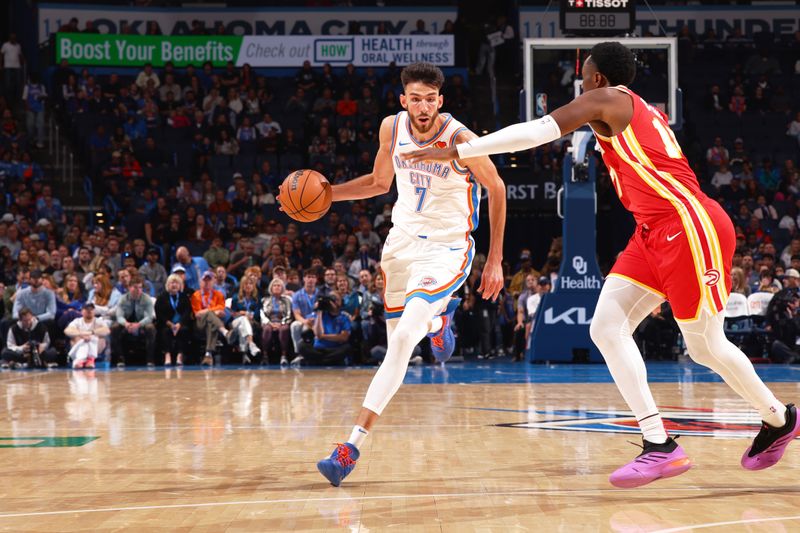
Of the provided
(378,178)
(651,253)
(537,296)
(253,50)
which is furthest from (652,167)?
(253,50)

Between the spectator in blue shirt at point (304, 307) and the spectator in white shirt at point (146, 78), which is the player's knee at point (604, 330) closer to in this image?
the spectator in blue shirt at point (304, 307)

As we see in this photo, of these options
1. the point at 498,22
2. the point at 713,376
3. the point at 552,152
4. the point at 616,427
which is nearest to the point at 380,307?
the point at 713,376

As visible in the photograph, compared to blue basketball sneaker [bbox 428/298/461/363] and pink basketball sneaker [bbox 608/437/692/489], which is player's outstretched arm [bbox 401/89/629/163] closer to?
pink basketball sneaker [bbox 608/437/692/489]

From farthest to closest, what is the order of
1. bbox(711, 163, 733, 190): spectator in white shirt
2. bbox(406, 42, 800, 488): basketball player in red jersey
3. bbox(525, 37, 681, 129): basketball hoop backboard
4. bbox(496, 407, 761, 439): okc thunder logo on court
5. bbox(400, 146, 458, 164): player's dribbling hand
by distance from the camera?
bbox(711, 163, 733, 190): spectator in white shirt → bbox(525, 37, 681, 129): basketball hoop backboard → bbox(496, 407, 761, 439): okc thunder logo on court → bbox(406, 42, 800, 488): basketball player in red jersey → bbox(400, 146, 458, 164): player's dribbling hand

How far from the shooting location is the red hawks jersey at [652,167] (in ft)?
15.1

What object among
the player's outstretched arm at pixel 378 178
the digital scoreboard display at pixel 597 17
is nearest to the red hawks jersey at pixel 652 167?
the player's outstretched arm at pixel 378 178

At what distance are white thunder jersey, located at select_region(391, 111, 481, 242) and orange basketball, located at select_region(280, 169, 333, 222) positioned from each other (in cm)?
41

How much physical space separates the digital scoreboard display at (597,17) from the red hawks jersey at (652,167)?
845 centimetres

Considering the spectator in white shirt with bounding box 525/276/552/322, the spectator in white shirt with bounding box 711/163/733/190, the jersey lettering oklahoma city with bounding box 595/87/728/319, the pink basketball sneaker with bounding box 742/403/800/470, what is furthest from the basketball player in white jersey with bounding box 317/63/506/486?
the spectator in white shirt with bounding box 711/163/733/190

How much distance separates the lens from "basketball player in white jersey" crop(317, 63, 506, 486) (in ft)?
17.3

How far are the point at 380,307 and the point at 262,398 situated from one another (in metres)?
5.26

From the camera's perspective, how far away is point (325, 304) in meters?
13.6

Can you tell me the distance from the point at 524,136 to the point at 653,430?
57.3 inches

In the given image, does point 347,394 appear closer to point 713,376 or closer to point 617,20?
point 713,376
